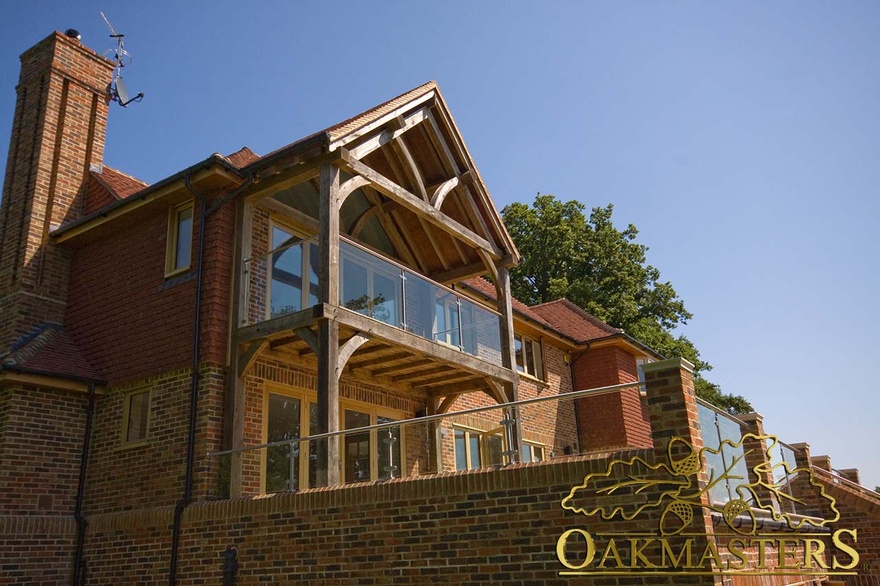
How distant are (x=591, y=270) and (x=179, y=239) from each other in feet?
92.3

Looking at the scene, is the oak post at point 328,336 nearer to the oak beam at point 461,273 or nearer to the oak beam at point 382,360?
the oak beam at point 382,360

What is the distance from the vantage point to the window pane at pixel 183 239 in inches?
479

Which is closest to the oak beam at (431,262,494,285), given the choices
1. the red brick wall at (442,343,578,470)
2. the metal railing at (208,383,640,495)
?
the red brick wall at (442,343,578,470)

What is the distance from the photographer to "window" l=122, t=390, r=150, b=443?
11.6 metres

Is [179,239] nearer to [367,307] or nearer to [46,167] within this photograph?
[367,307]

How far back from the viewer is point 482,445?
411 inches

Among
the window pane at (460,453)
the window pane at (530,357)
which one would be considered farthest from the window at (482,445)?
the window pane at (530,357)

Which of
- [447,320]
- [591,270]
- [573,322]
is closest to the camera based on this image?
[447,320]

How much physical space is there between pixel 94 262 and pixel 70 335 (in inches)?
54.7

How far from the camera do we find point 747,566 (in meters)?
7.18

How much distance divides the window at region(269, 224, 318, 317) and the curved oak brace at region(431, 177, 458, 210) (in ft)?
9.11

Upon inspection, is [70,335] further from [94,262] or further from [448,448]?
[448,448]

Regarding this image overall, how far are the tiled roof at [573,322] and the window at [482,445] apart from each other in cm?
1020

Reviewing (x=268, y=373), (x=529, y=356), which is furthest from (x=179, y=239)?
(x=529, y=356)
